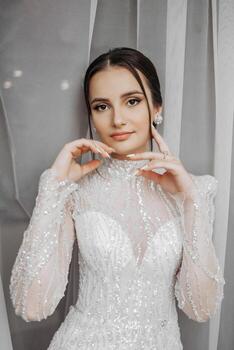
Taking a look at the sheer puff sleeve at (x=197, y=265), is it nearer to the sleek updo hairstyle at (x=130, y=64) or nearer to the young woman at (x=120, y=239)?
the young woman at (x=120, y=239)

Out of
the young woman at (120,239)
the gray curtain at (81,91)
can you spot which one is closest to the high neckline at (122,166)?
the young woman at (120,239)

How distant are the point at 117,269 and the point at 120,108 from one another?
431mm

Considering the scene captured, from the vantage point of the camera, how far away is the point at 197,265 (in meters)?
1.24

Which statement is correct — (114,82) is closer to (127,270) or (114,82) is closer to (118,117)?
(118,117)

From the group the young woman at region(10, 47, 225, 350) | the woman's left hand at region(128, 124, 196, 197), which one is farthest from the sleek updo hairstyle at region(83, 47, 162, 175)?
the woman's left hand at region(128, 124, 196, 197)

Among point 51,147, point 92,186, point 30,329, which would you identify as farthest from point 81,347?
point 51,147

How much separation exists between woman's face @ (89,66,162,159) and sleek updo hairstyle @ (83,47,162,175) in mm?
12

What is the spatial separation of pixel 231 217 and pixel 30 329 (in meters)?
0.72

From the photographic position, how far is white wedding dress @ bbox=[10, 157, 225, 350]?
1.22 meters

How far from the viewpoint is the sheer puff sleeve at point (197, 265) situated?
4.09 ft

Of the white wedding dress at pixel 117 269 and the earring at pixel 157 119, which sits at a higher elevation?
the earring at pixel 157 119

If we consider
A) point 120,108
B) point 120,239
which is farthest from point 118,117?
point 120,239

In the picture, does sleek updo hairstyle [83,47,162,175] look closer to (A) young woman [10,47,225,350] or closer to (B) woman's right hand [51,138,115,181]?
(A) young woman [10,47,225,350]

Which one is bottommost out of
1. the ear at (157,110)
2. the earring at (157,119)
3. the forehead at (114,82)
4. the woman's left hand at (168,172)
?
the woman's left hand at (168,172)
